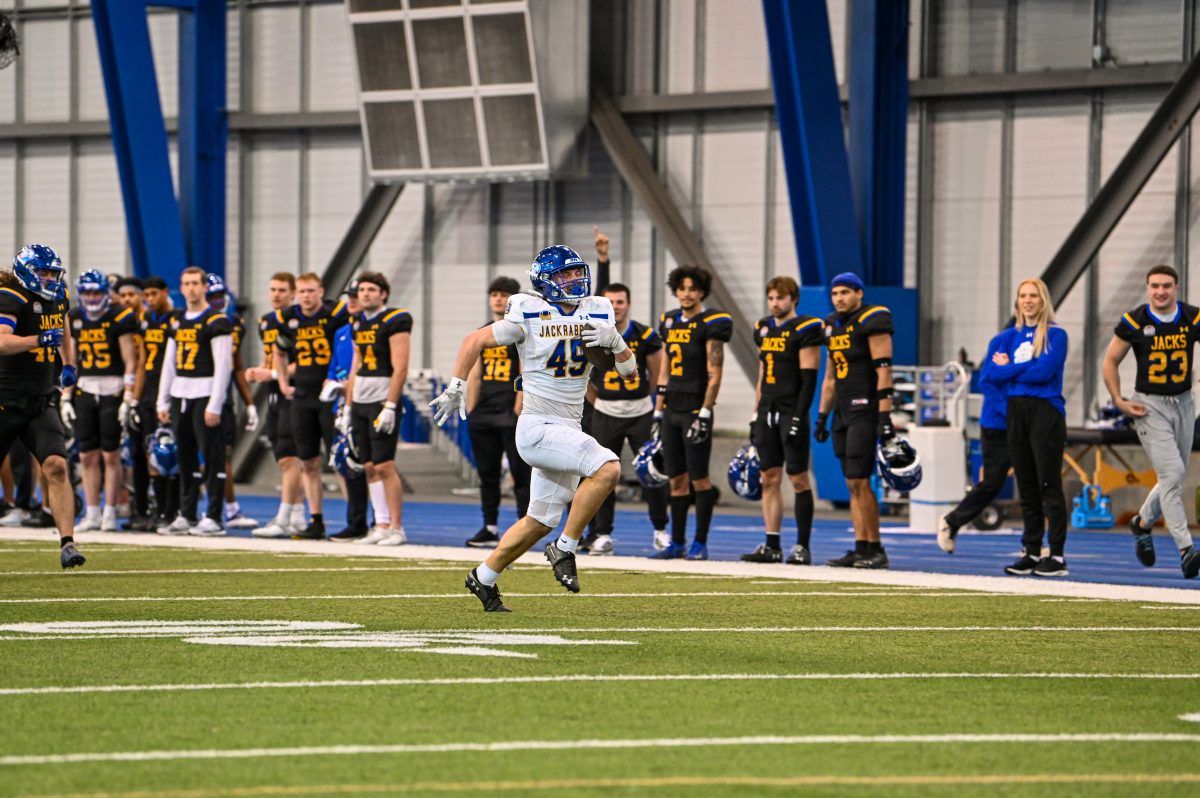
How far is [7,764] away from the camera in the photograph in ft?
19.2

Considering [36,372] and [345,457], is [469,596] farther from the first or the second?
[345,457]

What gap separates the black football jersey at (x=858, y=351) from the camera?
571 inches

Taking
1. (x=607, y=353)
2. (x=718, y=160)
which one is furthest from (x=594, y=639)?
(x=718, y=160)

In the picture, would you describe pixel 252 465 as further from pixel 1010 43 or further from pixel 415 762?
pixel 415 762

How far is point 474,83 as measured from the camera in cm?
2661

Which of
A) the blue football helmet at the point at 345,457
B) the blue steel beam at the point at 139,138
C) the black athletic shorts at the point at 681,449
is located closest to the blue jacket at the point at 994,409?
the black athletic shorts at the point at 681,449

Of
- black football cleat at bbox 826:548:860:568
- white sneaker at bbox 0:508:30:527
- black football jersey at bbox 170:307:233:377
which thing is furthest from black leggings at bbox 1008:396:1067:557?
white sneaker at bbox 0:508:30:527

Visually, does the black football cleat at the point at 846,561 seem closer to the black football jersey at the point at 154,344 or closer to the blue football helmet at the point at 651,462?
the blue football helmet at the point at 651,462

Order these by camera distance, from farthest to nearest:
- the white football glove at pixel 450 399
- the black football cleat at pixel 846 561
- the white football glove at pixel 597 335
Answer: the black football cleat at pixel 846 561
the white football glove at pixel 597 335
the white football glove at pixel 450 399

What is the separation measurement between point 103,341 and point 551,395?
7.81 meters

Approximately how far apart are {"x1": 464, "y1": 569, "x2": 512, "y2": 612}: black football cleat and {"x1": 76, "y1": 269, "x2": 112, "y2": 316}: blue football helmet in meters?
7.86

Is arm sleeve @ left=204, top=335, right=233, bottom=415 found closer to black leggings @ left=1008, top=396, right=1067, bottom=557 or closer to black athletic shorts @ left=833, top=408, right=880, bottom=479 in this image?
black athletic shorts @ left=833, top=408, right=880, bottom=479

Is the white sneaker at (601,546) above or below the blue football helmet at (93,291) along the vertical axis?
below

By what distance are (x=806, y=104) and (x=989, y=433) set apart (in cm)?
746
